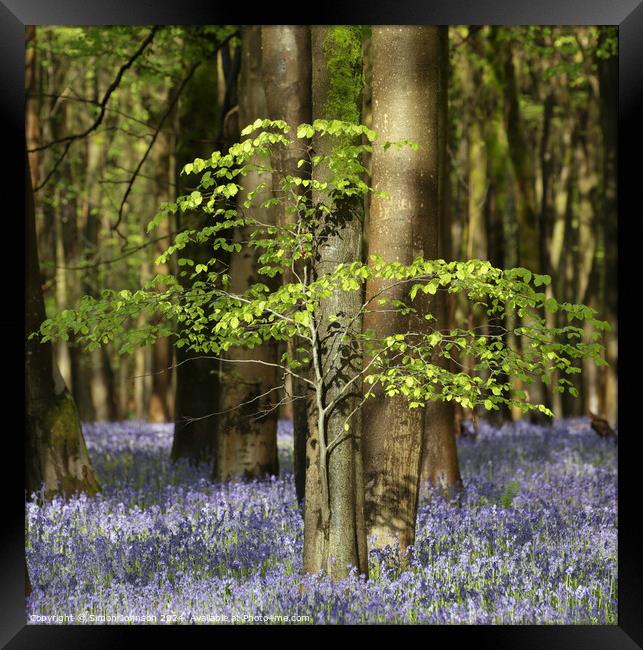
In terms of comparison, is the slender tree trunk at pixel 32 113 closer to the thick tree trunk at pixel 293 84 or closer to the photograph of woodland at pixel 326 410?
the photograph of woodland at pixel 326 410

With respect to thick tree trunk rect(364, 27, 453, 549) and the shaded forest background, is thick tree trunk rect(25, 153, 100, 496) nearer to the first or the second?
the shaded forest background

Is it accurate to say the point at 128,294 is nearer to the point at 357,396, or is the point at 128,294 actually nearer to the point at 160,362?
the point at 357,396

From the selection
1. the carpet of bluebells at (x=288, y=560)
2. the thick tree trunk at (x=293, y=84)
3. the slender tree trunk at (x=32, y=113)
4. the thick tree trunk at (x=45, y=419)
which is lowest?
the carpet of bluebells at (x=288, y=560)

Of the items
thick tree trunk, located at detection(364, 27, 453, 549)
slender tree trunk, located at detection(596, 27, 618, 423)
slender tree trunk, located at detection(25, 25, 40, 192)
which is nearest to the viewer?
thick tree trunk, located at detection(364, 27, 453, 549)

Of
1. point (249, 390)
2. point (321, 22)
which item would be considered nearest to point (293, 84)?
point (321, 22)

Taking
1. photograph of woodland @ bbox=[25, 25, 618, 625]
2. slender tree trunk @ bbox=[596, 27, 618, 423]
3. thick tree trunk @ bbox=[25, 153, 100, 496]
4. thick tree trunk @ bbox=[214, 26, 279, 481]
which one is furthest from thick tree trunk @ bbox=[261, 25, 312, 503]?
slender tree trunk @ bbox=[596, 27, 618, 423]

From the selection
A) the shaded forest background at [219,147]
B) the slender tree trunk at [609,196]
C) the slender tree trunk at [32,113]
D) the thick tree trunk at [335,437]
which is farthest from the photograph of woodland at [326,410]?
the slender tree trunk at [609,196]

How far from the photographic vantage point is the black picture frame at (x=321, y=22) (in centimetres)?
681

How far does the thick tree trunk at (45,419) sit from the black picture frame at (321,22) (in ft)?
12.6

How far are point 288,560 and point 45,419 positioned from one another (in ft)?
14.3

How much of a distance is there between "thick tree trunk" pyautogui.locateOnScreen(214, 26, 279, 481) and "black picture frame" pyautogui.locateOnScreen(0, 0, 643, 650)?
534 cm

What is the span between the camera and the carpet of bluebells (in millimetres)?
6863
